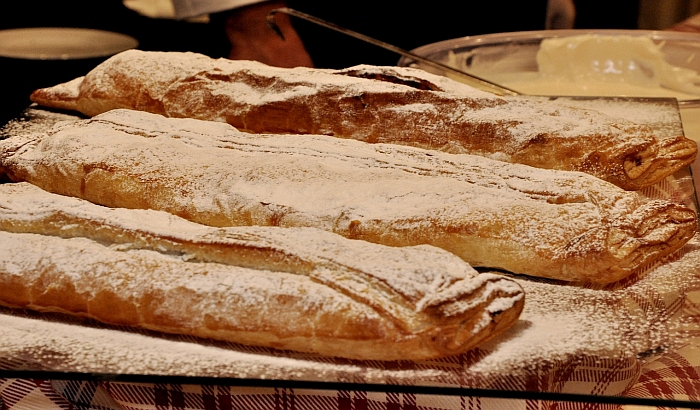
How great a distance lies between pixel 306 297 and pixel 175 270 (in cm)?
18

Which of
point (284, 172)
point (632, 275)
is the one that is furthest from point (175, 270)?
point (632, 275)

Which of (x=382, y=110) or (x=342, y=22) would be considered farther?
(x=342, y=22)

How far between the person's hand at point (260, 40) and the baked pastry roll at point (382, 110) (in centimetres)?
69

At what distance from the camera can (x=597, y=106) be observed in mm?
1549

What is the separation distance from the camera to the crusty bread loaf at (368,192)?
95 centimetres

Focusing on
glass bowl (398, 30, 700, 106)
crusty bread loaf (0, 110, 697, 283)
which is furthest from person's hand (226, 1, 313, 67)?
crusty bread loaf (0, 110, 697, 283)

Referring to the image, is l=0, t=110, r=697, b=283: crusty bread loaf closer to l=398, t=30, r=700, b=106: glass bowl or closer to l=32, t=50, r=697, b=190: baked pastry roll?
l=32, t=50, r=697, b=190: baked pastry roll

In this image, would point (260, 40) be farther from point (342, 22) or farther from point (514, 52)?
point (342, 22)

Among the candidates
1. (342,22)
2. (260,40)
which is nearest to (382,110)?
(260,40)

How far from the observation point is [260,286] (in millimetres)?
817

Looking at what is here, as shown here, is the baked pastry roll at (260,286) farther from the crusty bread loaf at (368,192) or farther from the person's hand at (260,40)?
the person's hand at (260,40)

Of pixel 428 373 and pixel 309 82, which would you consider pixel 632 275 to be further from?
pixel 309 82

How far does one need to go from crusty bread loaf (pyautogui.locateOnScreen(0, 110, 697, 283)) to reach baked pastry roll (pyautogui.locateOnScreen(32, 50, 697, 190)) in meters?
0.10

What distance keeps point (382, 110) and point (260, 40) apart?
1122 millimetres
